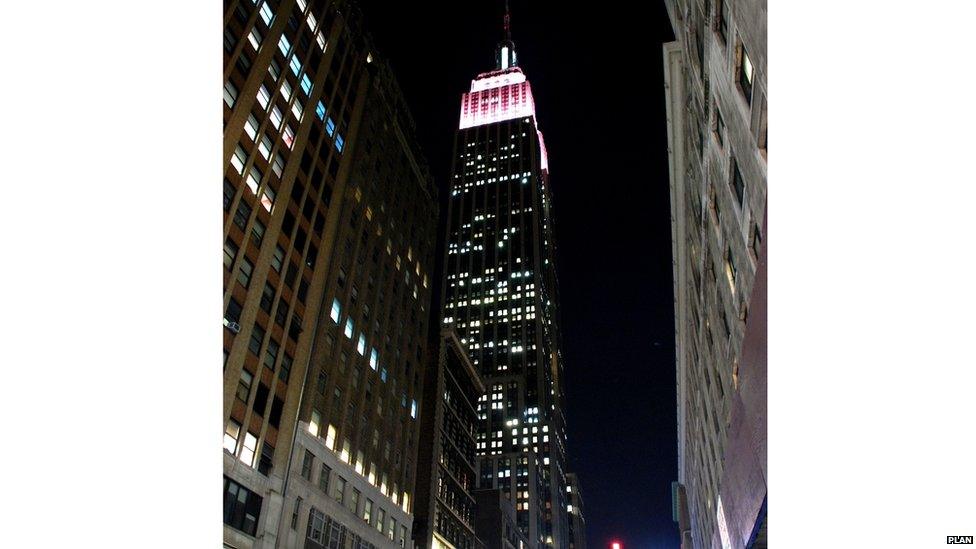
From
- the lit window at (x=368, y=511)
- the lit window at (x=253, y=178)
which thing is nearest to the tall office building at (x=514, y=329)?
the lit window at (x=368, y=511)

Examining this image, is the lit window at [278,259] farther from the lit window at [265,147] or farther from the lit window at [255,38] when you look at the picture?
the lit window at [255,38]

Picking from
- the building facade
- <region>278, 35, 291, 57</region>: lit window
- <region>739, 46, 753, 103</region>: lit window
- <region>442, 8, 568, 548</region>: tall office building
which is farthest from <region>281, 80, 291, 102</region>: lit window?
<region>442, 8, 568, 548</region>: tall office building

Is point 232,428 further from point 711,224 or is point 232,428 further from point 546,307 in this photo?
point 546,307

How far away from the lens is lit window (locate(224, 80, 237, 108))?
40009 millimetres

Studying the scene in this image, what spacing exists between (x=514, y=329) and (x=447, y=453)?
96.0m

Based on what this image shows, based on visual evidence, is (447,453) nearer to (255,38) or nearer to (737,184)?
(255,38)

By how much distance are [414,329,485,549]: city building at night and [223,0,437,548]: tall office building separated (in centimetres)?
691

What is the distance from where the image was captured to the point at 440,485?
6969cm

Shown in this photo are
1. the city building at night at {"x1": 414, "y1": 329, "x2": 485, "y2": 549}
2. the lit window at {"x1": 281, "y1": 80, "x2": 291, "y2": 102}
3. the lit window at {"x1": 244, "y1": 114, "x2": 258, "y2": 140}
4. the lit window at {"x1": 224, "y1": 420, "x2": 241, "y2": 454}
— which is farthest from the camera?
the city building at night at {"x1": 414, "y1": 329, "x2": 485, "y2": 549}

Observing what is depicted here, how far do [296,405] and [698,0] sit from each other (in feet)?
109

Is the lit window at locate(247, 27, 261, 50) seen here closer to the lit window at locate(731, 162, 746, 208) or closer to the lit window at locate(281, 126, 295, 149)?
the lit window at locate(281, 126, 295, 149)

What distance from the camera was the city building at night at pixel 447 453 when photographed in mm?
66312

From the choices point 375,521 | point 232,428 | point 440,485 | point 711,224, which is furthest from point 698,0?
point 440,485

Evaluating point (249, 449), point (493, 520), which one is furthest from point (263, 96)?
point (493, 520)
